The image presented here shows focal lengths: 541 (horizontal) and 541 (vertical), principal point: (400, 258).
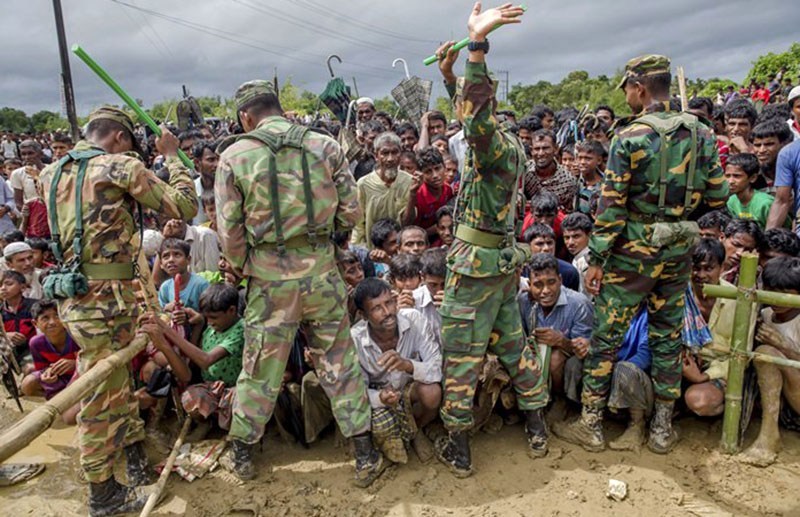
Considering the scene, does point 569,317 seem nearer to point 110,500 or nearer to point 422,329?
point 422,329

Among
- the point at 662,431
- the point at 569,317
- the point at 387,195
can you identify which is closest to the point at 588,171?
the point at 387,195

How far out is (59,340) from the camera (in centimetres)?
435

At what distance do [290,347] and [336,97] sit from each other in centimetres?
519

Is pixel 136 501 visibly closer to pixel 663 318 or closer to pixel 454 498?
pixel 454 498

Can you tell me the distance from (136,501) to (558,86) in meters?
36.7

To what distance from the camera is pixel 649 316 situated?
11.0ft

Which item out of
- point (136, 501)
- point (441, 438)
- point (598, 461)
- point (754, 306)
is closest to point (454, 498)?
point (441, 438)

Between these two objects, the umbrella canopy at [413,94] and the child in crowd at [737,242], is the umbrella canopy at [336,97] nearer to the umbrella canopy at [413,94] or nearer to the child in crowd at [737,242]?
the umbrella canopy at [413,94]

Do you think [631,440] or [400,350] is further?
[400,350]

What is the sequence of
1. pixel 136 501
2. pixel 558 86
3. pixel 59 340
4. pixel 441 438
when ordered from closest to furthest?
pixel 136 501 → pixel 441 438 → pixel 59 340 → pixel 558 86

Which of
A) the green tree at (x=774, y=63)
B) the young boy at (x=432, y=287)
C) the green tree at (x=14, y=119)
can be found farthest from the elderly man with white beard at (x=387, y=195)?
the green tree at (x=14, y=119)

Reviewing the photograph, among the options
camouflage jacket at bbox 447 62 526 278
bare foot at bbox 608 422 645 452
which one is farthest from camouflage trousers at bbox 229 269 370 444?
bare foot at bbox 608 422 645 452

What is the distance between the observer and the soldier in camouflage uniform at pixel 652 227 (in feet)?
9.95

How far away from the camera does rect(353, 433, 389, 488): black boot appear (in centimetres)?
322
